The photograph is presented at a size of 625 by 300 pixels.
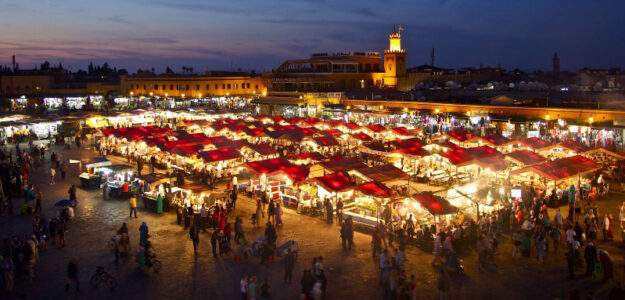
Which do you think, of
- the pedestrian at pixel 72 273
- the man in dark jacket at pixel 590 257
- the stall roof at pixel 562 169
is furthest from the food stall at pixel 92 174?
the man in dark jacket at pixel 590 257

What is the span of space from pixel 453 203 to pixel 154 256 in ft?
26.2

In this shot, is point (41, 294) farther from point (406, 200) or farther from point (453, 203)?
point (453, 203)

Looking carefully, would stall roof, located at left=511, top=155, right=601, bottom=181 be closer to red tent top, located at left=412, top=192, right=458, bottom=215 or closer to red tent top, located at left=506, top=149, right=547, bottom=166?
red tent top, located at left=506, top=149, right=547, bottom=166

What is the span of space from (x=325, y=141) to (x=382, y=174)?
9296mm

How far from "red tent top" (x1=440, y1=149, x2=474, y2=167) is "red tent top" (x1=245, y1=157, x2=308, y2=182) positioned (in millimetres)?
5786

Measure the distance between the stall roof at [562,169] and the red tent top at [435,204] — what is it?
502 cm

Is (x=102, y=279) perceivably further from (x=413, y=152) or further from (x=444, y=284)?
(x=413, y=152)

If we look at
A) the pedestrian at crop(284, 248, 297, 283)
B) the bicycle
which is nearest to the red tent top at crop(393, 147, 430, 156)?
the pedestrian at crop(284, 248, 297, 283)

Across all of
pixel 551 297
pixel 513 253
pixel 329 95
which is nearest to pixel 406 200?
pixel 513 253

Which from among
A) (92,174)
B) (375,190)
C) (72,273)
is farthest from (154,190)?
(375,190)

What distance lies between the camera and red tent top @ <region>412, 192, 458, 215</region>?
1202 cm

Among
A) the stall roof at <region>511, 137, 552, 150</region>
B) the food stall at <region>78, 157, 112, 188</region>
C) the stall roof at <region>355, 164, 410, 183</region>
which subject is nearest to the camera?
the stall roof at <region>355, 164, 410, 183</region>

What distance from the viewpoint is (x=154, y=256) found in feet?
35.2

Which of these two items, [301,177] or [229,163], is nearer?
[301,177]
